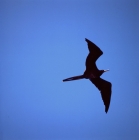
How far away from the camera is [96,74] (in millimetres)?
2867

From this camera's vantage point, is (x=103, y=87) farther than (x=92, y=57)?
Yes

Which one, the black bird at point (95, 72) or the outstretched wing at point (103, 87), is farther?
the outstretched wing at point (103, 87)

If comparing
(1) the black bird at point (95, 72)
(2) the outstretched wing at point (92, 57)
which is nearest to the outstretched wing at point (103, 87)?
(1) the black bird at point (95, 72)

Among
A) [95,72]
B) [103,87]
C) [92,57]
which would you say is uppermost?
[92,57]

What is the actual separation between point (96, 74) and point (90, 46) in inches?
16.3

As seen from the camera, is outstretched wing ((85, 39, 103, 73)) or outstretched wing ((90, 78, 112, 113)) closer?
outstretched wing ((85, 39, 103, 73))

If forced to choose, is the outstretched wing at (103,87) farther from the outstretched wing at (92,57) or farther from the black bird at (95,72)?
the outstretched wing at (92,57)

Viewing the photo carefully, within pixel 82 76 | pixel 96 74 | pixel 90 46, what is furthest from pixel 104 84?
pixel 90 46

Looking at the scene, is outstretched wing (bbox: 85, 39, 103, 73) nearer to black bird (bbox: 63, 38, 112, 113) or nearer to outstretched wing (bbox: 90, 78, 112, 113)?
black bird (bbox: 63, 38, 112, 113)

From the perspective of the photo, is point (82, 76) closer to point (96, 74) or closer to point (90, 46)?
point (96, 74)

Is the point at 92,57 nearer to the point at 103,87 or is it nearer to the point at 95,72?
the point at 95,72

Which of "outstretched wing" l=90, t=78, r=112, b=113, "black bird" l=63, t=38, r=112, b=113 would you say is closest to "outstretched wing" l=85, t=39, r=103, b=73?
"black bird" l=63, t=38, r=112, b=113

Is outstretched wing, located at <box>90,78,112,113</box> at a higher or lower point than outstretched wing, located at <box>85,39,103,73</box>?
lower

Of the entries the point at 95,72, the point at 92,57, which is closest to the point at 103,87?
the point at 95,72
